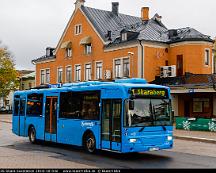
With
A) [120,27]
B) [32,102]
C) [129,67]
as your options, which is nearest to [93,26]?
[120,27]

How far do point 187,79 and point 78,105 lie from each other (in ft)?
86.3

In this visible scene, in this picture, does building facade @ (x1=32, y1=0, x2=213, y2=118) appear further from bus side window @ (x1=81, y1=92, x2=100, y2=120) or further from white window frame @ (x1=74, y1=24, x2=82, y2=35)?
bus side window @ (x1=81, y1=92, x2=100, y2=120)

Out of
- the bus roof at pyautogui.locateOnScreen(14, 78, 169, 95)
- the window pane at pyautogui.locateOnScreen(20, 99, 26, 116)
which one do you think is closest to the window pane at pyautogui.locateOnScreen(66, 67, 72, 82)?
the window pane at pyautogui.locateOnScreen(20, 99, 26, 116)

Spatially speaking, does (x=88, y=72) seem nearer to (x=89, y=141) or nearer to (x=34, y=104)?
(x=34, y=104)

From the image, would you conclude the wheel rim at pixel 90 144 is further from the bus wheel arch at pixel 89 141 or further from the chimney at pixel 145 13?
the chimney at pixel 145 13

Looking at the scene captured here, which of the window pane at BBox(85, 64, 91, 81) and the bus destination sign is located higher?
the window pane at BBox(85, 64, 91, 81)

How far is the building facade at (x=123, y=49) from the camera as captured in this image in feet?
154

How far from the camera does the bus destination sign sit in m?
16.5

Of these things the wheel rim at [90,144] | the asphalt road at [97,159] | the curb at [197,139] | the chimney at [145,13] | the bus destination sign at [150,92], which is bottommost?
the asphalt road at [97,159]

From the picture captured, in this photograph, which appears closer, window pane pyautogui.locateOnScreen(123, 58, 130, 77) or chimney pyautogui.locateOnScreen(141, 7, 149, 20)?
window pane pyautogui.locateOnScreen(123, 58, 130, 77)

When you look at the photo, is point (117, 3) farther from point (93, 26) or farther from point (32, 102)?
point (32, 102)

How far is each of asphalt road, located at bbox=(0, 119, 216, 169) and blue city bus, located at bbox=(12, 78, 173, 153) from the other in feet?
1.63

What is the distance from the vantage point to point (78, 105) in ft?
63.4

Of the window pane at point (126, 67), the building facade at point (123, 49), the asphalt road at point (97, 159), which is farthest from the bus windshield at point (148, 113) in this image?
the window pane at point (126, 67)
